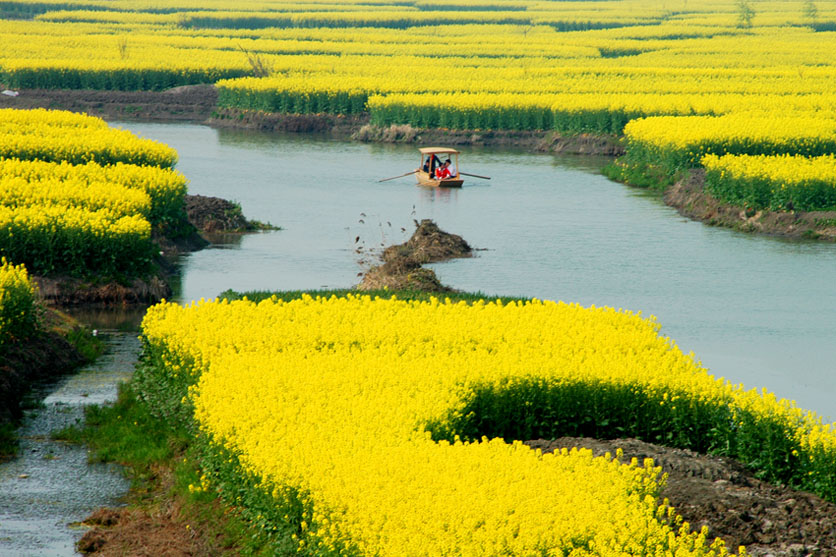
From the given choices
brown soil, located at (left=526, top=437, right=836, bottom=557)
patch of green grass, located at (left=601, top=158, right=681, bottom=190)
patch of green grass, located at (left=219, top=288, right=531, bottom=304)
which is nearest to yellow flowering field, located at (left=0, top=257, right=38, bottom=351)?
patch of green grass, located at (left=219, top=288, right=531, bottom=304)

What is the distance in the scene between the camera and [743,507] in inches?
550

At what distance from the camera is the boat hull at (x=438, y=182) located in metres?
49.6

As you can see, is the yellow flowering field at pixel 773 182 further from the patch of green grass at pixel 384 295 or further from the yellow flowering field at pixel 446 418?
the yellow flowering field at pixel 446 418

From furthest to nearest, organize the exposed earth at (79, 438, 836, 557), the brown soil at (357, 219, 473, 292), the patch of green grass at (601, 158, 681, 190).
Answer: the patch of green grass at (601, 158, 681, 190) < the brown soil at (357, 219, 473, 292) < the exposed earth at (79, 438, 836, 557)

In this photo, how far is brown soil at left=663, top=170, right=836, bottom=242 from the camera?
40.4 metres

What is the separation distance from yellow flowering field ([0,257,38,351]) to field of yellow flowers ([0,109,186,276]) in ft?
17.2

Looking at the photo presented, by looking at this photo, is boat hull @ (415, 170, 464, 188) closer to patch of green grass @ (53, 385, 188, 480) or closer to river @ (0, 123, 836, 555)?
river @ (0, 123, 836, 555)

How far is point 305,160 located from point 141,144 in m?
15.6

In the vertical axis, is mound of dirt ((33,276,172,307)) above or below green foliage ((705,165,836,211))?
below

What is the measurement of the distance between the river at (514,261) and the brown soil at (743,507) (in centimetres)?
741

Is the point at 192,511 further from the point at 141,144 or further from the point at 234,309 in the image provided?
the point at 141,144

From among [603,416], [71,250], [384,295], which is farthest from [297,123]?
[603,416]

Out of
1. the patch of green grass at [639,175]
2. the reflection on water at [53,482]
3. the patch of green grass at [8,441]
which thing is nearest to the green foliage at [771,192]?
the patch of green grass at [639,175]

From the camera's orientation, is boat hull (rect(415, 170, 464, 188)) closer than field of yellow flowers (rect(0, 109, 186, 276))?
No
